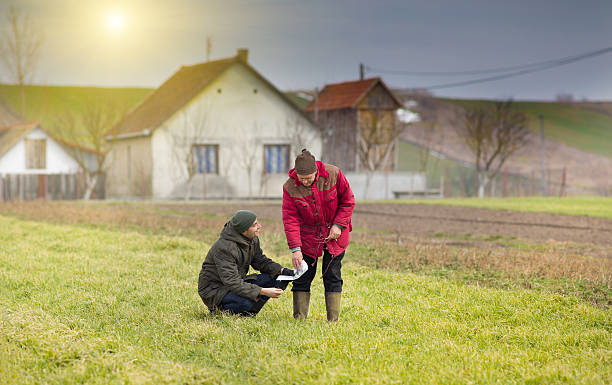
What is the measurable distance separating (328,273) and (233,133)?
96.7 ft

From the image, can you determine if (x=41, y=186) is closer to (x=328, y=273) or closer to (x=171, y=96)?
(x=171, y=96)

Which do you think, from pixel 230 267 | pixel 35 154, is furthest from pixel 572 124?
pixel 230 267

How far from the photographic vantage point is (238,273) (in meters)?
6.74

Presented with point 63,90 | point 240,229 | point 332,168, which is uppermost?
point 63,90

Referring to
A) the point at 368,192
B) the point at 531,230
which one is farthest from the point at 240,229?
the point at 368,192

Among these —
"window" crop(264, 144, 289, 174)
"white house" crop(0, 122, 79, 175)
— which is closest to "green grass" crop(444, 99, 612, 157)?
"window" crop(264, 144, 289, 174)

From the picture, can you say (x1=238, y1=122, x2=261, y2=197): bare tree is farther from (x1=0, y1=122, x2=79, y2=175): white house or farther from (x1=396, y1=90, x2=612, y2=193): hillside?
(x1=396, y1=90, x2=612, y2=193): hillside

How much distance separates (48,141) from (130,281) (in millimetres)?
32149

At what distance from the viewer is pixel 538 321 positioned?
699 cm

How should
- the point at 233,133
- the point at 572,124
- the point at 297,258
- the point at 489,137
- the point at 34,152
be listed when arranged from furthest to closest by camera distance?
the point at 572,124 < the point at 489,137 < the point at 34,152 < the point at 233,133 < the point at 297,258

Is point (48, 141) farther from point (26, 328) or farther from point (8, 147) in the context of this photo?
point (26, 328)

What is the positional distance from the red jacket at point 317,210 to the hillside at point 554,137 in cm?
4885

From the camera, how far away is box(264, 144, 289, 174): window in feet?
120

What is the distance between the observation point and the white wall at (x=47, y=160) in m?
38.3
